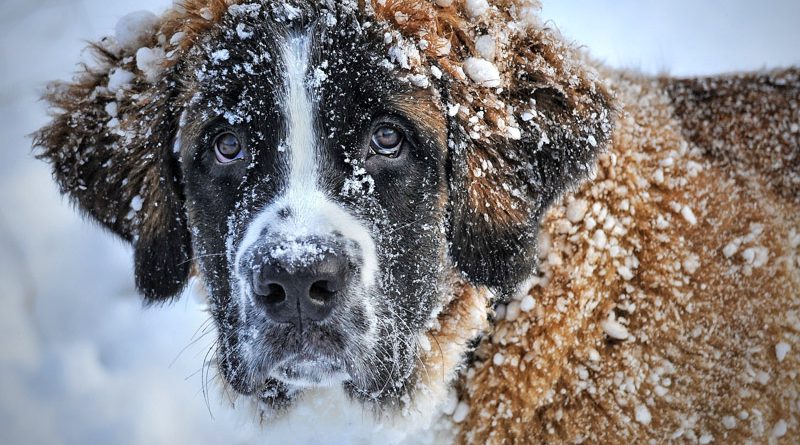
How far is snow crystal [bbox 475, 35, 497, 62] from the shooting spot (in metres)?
2.20

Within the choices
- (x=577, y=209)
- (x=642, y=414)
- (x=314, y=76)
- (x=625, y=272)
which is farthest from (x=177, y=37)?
(x=642, y=414)

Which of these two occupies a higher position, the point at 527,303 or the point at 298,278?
the point at 527,303

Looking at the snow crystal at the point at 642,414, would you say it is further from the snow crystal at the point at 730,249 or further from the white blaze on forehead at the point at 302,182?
the white blaze on forehead at the point at 302,182

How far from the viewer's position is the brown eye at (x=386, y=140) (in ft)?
6.88

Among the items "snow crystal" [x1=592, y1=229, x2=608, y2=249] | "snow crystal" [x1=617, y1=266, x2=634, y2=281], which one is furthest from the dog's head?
"snow crystal" [x1=617, y1=266, x2=634, y2=281]

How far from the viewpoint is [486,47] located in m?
2.20

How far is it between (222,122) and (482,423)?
4.55 ft

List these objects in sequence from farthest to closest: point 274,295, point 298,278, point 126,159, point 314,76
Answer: point 126,159
point 314,76
point 274,295
point 298,278

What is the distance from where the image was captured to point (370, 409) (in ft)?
8.39

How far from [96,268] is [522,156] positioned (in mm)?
2843

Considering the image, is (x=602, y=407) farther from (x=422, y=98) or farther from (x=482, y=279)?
(x=422, y=98)

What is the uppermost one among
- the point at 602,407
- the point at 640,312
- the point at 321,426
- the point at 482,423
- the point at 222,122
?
the point at 640,312

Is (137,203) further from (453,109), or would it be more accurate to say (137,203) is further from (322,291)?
(453,109)

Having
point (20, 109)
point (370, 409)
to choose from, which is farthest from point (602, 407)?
point (20, 109)
